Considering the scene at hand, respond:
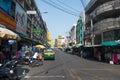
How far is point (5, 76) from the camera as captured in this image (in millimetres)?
13312

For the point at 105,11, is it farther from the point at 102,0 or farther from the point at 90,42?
the point at 90,42

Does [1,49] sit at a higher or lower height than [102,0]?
lower

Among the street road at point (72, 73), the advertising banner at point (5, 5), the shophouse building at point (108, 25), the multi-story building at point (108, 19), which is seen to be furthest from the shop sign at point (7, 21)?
the multi-story building at point (108, 19)

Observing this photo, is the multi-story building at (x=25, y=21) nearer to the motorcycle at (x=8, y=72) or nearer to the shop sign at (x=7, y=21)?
the shop sign at (x=7, y=21)

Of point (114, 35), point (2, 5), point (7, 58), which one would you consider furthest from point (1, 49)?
point (114, 35)

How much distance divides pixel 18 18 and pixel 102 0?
21960 mm

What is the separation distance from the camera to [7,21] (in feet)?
91.0

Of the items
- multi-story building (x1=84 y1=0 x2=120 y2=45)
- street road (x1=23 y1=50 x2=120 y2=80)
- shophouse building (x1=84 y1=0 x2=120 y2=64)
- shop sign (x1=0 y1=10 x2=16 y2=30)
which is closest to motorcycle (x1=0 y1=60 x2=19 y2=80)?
street road (x1=23 y1=50 x2=120 y2=80)

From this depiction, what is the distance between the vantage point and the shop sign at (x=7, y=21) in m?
25.4

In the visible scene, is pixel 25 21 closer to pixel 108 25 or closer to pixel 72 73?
pixel 108 25

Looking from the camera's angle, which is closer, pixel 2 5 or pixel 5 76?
pixel 5 76

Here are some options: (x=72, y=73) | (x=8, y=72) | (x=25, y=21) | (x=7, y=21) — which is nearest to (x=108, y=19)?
(x=25, y=21)

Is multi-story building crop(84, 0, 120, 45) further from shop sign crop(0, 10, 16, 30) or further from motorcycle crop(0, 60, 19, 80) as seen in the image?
motorcycle crop(0, 60, 19, 80)

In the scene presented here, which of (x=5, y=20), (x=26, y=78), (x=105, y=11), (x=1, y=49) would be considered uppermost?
(x=105, y=11)
